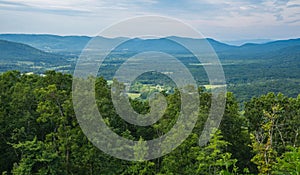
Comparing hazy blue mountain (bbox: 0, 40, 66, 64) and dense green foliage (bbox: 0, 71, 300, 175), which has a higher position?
hazy blue mountain (bbox: 0, 40, 66, 64)

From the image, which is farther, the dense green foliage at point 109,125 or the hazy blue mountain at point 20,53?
the hazy blue mountain at point 20,53

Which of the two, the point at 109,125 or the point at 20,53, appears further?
the point at 20,53

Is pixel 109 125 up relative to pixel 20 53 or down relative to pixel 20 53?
down

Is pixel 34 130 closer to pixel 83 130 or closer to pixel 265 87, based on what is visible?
pixel 83 130

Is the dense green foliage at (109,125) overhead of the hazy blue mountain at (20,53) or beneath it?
beneath

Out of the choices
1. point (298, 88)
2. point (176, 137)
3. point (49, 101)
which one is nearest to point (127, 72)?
point (49, 101)

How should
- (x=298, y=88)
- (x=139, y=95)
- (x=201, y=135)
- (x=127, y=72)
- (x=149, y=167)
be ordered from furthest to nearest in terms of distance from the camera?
(x=298, y=88), (x=139, y=95), (x=127, y=72), (x=201, y=135), (x=149, y=167)

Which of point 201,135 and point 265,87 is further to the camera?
point 265,87

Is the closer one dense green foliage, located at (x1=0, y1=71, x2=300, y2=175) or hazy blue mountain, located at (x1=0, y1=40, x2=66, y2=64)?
dense green foliage, located at (x1=0, y1=71, x2=300, y2=175)
